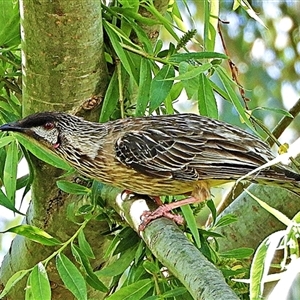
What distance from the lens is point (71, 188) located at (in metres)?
2.05

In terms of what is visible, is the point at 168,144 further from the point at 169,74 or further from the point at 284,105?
the point at 284,105

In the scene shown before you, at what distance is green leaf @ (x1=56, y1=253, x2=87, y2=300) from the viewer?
5.71 ft

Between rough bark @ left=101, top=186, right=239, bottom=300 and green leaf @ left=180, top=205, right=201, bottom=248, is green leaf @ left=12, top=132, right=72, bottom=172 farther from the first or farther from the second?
green leaf @ left=180, top=205, right=201, bottom=248

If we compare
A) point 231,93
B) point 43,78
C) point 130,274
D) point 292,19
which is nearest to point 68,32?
point 43,78

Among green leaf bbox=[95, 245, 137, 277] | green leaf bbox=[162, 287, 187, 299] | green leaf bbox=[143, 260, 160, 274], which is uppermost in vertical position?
green leaf bbox=[162, 287, 187, 299]

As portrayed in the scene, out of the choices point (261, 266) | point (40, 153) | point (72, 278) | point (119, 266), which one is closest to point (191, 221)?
point (119, 266)

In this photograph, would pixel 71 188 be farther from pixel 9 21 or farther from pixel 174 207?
pixel 9 21

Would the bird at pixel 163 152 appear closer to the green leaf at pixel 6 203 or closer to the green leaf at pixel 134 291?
the green leaf at pixel 6 203

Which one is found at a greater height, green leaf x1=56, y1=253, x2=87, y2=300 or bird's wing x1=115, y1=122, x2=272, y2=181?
bird's wing x1=115, y1=122, x2=272, y2=181

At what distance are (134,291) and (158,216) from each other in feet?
0.75

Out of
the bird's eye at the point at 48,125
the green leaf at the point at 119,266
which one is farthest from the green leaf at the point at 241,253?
the bird's eye at the point at 48,125

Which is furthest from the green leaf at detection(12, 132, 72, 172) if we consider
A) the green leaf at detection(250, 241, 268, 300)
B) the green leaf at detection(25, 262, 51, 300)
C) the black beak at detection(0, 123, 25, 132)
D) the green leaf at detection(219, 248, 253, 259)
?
the green leaf at detection(250, 241, 268, 300)

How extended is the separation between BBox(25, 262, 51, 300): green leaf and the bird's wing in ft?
1.84

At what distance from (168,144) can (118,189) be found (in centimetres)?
20
